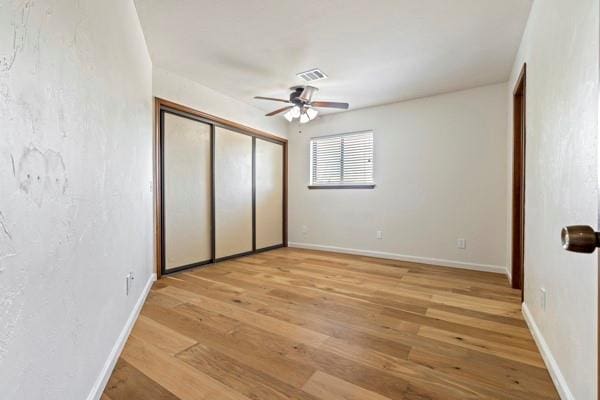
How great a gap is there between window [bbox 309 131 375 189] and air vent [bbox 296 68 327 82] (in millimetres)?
1386

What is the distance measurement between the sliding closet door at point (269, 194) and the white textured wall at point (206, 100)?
0.36 meters

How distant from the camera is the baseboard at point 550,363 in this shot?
1.25m

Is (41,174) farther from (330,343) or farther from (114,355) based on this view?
(330,343)

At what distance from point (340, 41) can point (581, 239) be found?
2.60m

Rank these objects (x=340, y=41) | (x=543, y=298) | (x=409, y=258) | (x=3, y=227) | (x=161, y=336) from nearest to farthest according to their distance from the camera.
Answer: (x=3, y=227) < (x=543, y=298) < (x=161, y=336) < (x=340, y=41) < (x=409, y=258)

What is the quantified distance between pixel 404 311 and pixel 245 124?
3.36 metres

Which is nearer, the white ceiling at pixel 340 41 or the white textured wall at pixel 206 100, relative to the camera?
the white ceiling at pixel 340 41

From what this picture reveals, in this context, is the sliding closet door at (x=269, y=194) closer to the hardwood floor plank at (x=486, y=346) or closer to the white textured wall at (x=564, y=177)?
the hardwood floor plank at (x=486, y=346)

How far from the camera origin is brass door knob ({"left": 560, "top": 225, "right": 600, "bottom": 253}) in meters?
0.43

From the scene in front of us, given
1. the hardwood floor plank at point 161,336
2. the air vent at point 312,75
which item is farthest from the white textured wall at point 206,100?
the hardwood floor plank at point 161,336

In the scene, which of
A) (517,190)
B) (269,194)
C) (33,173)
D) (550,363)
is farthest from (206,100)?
(550,363)

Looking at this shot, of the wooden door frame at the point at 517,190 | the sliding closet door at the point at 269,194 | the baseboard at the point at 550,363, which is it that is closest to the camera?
the baseboard at the point at 550,363

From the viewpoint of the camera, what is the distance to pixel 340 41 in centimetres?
254

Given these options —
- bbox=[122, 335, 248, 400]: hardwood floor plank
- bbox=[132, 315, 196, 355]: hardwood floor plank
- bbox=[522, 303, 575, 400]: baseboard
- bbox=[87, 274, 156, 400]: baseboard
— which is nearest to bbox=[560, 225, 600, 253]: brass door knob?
bbox=[522, 303, 575, 400]: baseboard
